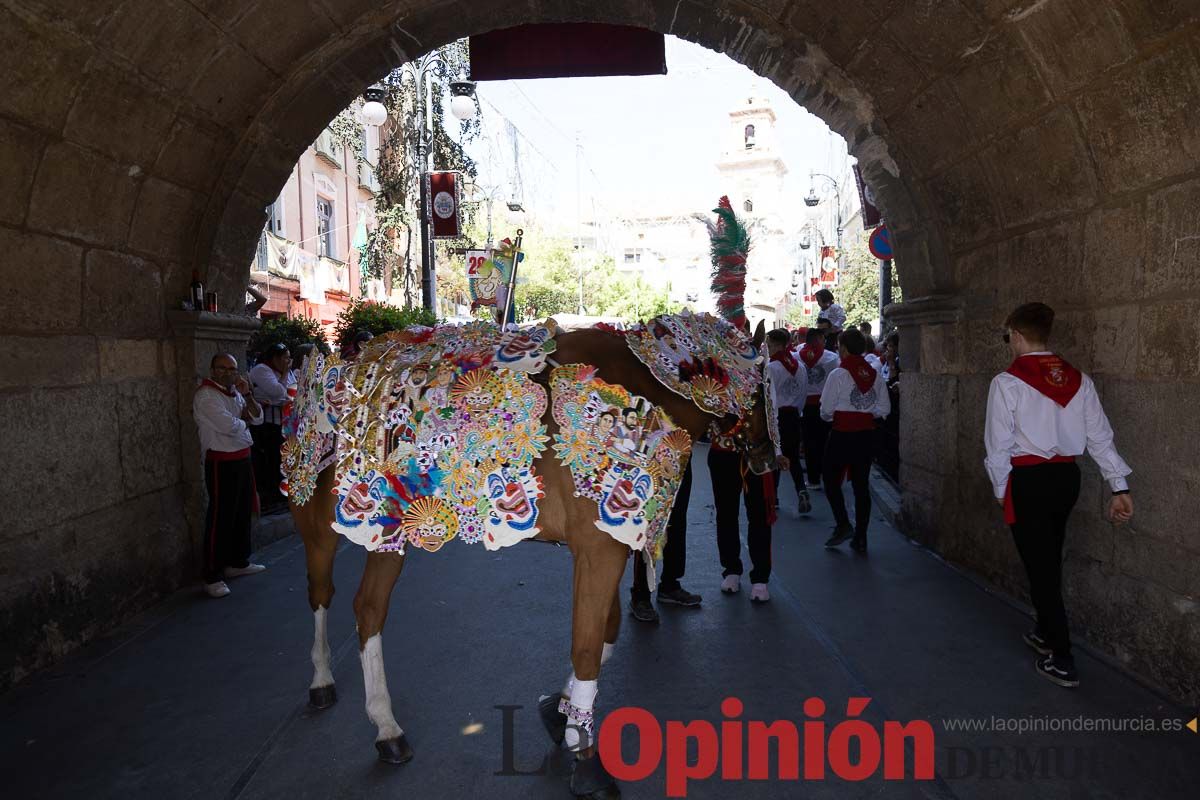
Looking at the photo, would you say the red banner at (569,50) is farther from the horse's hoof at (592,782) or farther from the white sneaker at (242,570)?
the horse's hoof at (592,782)

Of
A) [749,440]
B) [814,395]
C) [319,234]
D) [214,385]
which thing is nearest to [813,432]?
[814,395]

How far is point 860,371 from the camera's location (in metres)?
5.99

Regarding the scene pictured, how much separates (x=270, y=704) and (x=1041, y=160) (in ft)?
16.5

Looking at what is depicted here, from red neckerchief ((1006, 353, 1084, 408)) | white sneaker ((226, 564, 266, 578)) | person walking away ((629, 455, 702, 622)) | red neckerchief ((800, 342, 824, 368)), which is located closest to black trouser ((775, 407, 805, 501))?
red neckerchief ((800, 342, 824, 368))

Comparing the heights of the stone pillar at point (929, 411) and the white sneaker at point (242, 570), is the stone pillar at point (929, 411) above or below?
above

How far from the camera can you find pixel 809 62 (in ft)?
17.2

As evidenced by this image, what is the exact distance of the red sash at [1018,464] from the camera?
3.55m

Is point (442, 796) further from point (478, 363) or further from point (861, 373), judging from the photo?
point (861, 373)

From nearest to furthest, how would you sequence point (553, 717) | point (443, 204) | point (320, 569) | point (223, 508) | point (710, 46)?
point (553, 717), point (320, 569), point (223, 508), point (710, 46), point (443, 204)

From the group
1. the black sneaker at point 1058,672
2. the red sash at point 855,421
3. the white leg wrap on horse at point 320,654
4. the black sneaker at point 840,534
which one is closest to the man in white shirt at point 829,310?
the red sash at point 855,421

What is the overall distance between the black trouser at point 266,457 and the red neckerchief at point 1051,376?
6.30m

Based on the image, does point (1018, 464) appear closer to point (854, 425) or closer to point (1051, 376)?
point (1051, 376)

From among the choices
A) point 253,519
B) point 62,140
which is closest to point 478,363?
point 62,140

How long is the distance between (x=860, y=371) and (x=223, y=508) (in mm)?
5029
